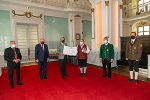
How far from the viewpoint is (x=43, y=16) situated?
9.17 metres

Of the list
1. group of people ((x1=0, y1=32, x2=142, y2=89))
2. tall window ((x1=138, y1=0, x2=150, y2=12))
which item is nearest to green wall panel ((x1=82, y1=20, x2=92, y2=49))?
tall window ((x1=138, y1=0, x2=150, y2=12))

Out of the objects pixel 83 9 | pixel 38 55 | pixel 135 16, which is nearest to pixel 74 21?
pixel 83 9

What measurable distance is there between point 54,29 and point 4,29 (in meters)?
3.72

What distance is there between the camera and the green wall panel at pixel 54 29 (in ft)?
31.1

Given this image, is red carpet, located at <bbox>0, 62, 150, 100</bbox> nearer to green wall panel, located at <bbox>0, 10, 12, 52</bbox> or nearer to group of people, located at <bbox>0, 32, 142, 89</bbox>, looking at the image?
group of people, located at <bbox>0, 32, 142, 89</bbox>

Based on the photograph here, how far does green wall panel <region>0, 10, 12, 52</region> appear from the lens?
7.67 m

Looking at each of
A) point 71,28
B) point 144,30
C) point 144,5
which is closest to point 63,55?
point 71,28

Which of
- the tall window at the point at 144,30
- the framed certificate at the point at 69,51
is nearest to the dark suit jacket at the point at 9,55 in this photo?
the framed certificate at the point at 69,51

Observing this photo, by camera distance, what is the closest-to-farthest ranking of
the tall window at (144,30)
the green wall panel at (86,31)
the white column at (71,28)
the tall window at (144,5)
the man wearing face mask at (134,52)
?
the man wearing face mask at (134,52) → the white column at (71,28) → the green wall panel at (86,31) → the tall window at (144,5) → the tall window at (144,30)

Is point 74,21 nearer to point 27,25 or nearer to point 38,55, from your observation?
point 27,25

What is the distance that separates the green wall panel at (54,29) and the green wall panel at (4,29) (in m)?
2.75

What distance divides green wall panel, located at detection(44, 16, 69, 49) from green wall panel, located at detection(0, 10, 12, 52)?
2.75 meters

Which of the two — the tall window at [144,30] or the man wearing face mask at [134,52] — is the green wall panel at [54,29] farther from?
the tall window at [144,30]

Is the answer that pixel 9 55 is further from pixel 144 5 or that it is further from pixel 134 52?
pixel 144 5
